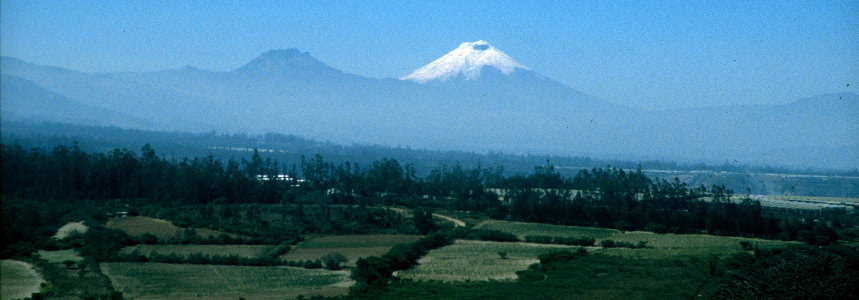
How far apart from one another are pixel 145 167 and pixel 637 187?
43.6 meters

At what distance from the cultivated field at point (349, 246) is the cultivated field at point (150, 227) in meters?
6.21

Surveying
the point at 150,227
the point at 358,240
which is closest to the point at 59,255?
the point at 150,227

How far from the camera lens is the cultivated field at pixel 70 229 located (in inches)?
1501

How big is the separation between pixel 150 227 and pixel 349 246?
1186cm

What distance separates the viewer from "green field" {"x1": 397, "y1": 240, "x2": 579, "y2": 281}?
33938mm

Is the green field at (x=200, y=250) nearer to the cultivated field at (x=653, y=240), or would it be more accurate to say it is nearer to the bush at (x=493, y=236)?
the bush at (x=493, y=236)

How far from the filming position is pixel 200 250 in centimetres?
3981

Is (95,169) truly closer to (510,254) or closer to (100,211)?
(100,211)

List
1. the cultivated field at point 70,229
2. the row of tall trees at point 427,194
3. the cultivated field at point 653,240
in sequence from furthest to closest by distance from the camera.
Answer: the row of tall trees at point 427,194 < the cultivated field at point 653,240 < the cultivated field at point 70,229

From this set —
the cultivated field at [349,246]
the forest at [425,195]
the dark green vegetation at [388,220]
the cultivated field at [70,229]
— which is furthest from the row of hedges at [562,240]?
the cultivated field at [70,229]

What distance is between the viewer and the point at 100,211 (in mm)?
48406

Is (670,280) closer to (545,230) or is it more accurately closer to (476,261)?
(476,261)

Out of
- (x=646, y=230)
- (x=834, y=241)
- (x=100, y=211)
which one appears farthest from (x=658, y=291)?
(x=100, y=211)

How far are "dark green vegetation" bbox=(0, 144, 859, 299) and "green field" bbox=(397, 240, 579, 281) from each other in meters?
1.02
